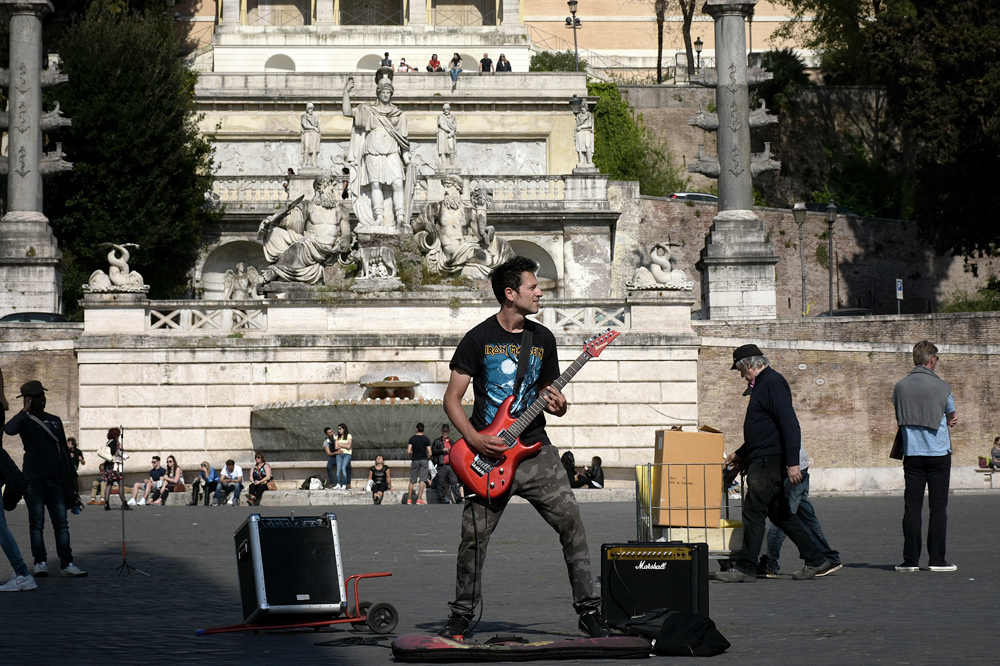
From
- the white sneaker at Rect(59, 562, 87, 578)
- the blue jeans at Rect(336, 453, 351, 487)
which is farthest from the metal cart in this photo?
the blue jeans at Rect(336, 453, 351, 487)

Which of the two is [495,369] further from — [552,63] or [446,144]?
[552,63]

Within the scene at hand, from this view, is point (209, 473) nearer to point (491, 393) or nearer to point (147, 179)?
point (147, 179)

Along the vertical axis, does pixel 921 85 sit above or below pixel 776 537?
above

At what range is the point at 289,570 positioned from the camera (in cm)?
887

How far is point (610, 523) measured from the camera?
17766 mm

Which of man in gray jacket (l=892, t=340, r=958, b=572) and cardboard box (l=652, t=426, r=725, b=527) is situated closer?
cardboard box (l=652, t=426, r=725, b=527)

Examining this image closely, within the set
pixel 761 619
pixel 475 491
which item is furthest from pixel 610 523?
pixel 475 491

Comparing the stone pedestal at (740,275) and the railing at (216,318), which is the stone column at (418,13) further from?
the railing at (216,318)

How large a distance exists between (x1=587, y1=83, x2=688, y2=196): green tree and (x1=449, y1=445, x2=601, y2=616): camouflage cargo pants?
40.9m

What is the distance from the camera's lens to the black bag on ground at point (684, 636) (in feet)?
25.6

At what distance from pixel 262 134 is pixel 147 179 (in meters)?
7.25

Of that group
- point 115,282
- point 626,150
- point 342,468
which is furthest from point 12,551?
point 626,150

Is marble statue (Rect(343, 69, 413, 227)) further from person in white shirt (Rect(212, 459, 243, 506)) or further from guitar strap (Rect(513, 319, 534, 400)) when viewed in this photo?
guitar strap (Rect(513, 319, 534, 400))

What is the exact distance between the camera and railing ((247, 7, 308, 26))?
5675 centimetres
